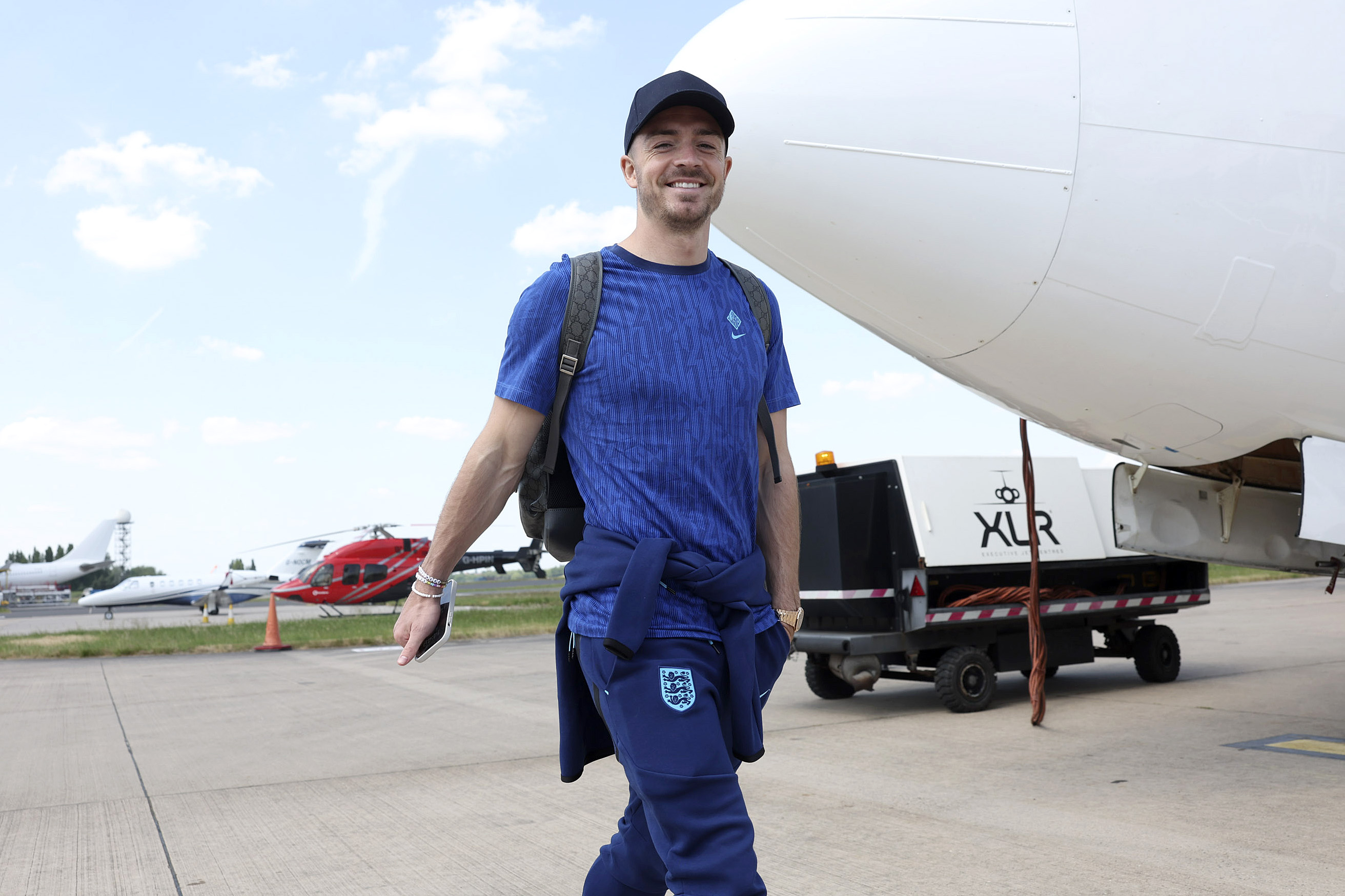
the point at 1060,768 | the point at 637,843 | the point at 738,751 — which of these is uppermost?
the point at 738,751

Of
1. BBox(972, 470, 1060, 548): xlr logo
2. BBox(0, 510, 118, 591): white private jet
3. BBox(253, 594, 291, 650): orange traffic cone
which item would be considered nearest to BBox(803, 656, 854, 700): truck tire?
BBox(972, 470, 1060, 548): xlr logo

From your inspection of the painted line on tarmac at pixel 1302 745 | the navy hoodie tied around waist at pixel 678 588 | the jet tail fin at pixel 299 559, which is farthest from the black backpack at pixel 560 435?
the jet tail fin at pixel 299 559

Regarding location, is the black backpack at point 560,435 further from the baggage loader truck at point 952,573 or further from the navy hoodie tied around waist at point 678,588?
the baggage loader truck at point 952,573

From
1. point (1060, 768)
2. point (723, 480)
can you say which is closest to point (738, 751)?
point (723, 480)

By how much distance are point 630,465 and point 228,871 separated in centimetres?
287

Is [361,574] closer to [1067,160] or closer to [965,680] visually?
[965,680]

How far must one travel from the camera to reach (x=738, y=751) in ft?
5.70

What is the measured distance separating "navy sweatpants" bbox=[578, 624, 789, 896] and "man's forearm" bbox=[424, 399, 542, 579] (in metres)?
0.29

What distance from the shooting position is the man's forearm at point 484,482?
1.79m

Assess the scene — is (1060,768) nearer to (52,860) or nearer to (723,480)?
(723,480)

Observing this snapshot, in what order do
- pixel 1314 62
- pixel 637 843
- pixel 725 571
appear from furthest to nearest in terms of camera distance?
pixel 1314 62, pixel 637 843, pixel 725 571

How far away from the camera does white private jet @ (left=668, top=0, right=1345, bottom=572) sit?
2.87 m

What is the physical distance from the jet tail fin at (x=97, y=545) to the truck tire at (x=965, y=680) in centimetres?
6577

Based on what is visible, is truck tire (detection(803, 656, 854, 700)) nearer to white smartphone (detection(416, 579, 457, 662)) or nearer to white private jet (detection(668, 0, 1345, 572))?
white private jet (detection(668, 0, 1345, 572))
